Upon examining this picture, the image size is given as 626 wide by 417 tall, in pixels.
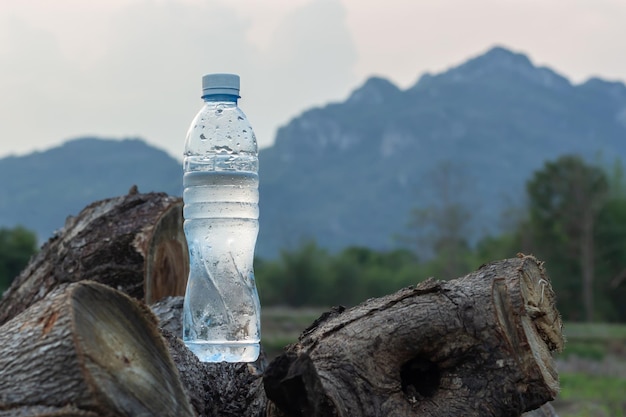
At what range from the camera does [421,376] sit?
13.7ft

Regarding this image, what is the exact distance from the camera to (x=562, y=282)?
Result: 47.9m

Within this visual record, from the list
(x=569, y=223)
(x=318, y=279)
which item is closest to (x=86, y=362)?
(x=569, y=223)

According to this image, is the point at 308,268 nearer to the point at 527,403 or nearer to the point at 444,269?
the point at 444,269

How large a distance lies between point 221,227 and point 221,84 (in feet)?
2.64

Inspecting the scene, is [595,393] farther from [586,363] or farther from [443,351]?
[443,351]

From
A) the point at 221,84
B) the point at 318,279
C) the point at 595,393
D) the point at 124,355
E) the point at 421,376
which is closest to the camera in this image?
the point at 124,355

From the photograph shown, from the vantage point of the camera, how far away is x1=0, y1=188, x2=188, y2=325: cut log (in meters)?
6.53

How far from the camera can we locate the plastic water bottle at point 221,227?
4.97m

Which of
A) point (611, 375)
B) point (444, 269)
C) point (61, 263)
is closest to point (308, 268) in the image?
point (444, 269)

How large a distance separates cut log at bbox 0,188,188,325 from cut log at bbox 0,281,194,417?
2.94 metres

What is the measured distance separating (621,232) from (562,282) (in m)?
5.12

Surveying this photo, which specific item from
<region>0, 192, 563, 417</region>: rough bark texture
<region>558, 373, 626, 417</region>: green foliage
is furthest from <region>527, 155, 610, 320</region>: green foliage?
<region>0, 192, 563, 417</region>: rough bark texture

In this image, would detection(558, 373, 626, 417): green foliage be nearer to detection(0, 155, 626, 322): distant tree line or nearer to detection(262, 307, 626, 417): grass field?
detection(262, 307, 626, 417): grass field

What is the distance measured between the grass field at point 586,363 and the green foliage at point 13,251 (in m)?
8.78
